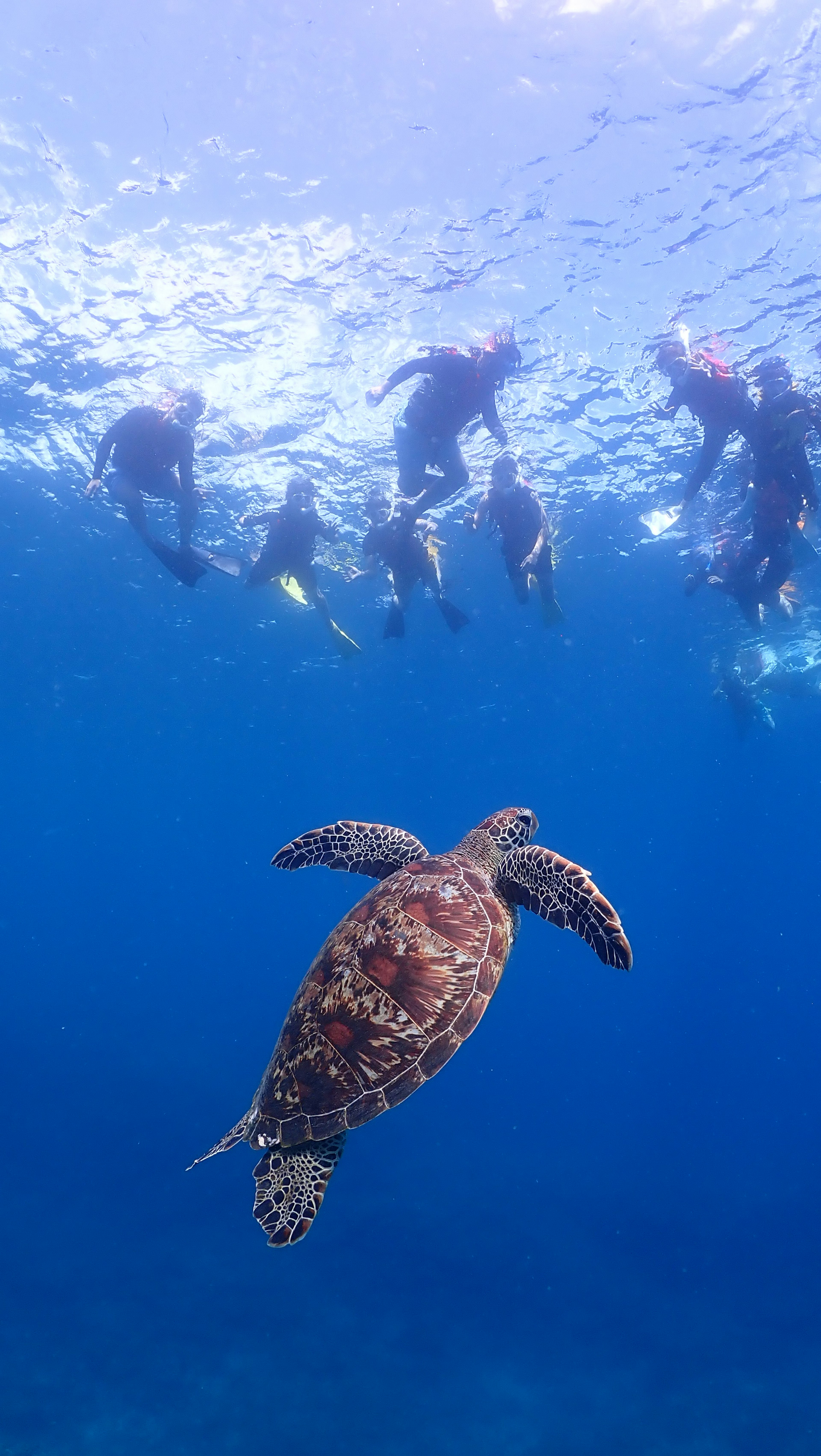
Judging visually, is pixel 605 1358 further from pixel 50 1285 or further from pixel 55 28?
pixel 55 28

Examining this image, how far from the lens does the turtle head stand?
525cm

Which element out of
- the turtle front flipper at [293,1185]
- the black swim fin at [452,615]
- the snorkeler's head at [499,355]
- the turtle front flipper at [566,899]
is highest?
the snorkeler's head at [499,355]

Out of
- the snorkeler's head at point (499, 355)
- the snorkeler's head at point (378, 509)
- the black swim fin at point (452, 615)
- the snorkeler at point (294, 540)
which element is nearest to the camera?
the snorkeler's head at point (499, 355)

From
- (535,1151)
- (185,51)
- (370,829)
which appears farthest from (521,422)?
(535,1151)

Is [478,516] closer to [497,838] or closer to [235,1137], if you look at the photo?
[497,838]

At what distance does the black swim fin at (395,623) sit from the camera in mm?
14375

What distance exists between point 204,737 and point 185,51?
1484 inches

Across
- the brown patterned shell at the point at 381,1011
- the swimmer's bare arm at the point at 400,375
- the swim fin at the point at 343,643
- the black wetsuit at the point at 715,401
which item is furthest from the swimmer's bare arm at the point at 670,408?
the brown patterned shell at the point at 381,1011

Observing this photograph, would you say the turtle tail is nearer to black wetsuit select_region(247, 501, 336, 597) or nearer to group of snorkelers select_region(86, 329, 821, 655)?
group of snorkelers select_region(86, 329, 821, 655)

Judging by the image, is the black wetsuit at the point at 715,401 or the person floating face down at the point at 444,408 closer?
the person floating face down at the point at 444,408

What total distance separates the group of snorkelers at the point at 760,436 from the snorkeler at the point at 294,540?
770 cm

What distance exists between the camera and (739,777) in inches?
2115

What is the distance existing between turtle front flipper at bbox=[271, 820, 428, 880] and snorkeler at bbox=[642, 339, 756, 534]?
10.6 meters

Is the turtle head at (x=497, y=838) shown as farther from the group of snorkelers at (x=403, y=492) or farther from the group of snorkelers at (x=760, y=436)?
the group of snorkelers at (x=760, y=436)
